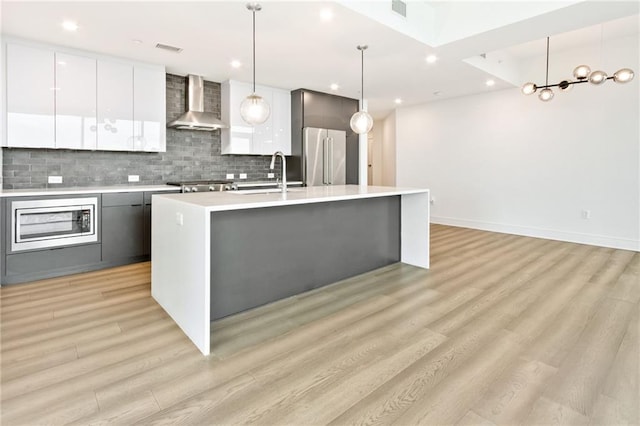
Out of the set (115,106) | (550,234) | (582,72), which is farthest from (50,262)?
(550,234)

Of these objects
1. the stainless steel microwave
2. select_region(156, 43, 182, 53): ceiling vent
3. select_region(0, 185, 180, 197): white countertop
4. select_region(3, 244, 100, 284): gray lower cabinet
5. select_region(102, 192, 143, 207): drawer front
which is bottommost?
select_region(3, 244, 100, 284): gray lower cabinet

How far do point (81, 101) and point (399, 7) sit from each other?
371 centimetres

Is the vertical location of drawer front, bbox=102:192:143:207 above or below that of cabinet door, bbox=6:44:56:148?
below

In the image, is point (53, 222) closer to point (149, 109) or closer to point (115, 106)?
point (115, 106)

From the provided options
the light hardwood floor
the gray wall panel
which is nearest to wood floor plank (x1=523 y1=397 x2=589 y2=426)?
the light hardwood floor

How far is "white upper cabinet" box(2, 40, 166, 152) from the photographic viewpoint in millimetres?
3877

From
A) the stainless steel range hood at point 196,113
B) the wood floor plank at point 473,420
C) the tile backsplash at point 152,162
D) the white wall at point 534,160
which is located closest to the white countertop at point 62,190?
the tile backsplash at point 152,162

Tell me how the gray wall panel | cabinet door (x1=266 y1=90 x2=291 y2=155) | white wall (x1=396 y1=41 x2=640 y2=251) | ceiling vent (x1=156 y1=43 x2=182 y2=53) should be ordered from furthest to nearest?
cabinet door (x1=266 y1=90 x2=291 y2=155) < white wall (x1=396 y1=41 x2=640 y2=251) < ceiling vent (x1=156 y1=43 x2=182 y2=53) < the gray wall panel

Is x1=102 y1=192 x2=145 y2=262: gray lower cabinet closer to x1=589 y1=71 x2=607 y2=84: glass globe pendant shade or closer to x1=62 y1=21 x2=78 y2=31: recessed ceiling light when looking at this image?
x1=62 y1=21 x2=78 y2=31: recessed ceiling light

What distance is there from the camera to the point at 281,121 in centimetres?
626

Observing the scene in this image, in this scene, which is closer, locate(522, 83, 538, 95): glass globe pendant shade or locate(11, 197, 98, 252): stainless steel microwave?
locate(11, 197, 98, 252): stainless steel microwave

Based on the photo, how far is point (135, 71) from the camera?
4586 mm

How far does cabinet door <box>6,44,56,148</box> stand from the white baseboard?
6.70 metres

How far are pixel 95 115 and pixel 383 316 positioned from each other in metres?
4.04
